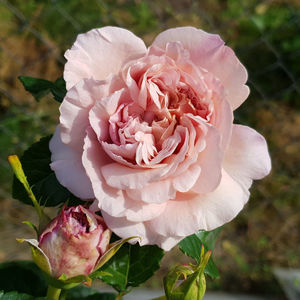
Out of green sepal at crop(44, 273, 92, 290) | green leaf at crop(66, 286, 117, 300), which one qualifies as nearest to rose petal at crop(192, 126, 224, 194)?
green sepal at crop(44, 273, 92, 290)

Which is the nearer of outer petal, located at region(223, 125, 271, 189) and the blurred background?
outer petal, located at region(223, 125, 271, 189)

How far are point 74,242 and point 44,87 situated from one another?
0.74 feet

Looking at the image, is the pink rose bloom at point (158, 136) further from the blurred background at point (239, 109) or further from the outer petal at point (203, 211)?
the blurred background at point (239, 109)

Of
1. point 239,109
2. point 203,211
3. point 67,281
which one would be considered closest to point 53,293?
point 67,281

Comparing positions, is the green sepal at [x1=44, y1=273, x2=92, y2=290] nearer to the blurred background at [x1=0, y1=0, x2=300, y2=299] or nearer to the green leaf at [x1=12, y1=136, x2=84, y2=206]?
the green leaf at [x1=12, y1=136, x2=84, y2=206]

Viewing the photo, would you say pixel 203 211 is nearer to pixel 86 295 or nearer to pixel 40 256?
pixel 40 256

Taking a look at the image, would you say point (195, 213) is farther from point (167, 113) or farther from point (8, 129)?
point (8, 129)

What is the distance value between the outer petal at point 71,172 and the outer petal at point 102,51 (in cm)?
6

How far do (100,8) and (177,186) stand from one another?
1570 millimetres

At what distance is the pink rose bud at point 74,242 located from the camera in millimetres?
355

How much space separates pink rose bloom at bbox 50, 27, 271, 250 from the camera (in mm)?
365

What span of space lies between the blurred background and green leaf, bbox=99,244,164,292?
0.95 metres

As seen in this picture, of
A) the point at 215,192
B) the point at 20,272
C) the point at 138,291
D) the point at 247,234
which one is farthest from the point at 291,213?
the point at 215,192

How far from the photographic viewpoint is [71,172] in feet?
1.23
